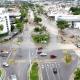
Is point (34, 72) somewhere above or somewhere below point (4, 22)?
below

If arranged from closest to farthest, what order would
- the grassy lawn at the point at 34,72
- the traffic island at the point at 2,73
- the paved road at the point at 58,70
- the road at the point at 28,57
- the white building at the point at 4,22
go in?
the grassy lawn at the point at 34,72
the paved road at the point at 58,70
the traffic island at the point at 2,73
the road at the point at 28,57
the white building at the point at 4,22

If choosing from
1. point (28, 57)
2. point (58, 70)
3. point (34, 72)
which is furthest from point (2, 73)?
point (28, 57)

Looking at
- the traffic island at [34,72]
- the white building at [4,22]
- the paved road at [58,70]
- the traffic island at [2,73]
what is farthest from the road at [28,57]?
the white building at [4,22]

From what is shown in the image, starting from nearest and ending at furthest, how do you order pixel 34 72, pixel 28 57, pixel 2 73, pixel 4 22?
pixel 34 72 → pixel 2 73 → pixel 28 57 → pixel 4 22

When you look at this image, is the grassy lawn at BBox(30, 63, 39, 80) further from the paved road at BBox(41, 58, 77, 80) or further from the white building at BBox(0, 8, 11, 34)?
the white building at BBox(0, 8, 11, 34)

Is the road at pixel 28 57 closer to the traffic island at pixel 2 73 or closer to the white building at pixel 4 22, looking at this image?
the traffic island at pixel 2 73

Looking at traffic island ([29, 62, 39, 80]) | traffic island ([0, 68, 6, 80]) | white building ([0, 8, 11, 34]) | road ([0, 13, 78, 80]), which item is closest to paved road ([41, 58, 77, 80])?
road ([0, 13, 78, 80])

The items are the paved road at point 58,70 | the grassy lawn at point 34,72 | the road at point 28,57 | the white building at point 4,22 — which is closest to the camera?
the grassy lawn at point 34,72

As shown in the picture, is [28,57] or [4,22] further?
[4,22]

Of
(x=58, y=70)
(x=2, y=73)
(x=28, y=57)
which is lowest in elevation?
(x=28, y=57)

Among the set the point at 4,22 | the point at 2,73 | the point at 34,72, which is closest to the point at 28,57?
the point at 34,72

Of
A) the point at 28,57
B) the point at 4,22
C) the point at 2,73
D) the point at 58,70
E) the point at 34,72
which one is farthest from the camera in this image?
the point at 4,22

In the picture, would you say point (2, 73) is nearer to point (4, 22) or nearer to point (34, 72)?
point (34, 72)
